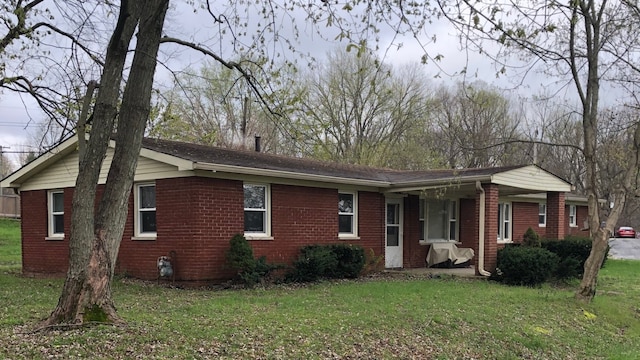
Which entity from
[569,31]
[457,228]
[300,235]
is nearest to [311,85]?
[457,228]

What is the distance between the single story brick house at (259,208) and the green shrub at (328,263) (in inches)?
16.8

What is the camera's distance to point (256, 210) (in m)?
13.0

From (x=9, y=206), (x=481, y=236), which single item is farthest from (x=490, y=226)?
(x=9, y=206)

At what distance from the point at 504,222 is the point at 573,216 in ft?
24.6

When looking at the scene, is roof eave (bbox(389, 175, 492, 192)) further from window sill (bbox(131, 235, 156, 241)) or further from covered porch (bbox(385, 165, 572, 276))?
window sill (bbox(131, 235, 156, 241))

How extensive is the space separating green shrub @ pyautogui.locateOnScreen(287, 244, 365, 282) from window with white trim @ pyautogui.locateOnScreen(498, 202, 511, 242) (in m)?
8.11

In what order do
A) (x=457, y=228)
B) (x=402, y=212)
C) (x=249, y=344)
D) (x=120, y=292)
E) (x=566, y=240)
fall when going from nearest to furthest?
(x=249, y=344), (x=120, y=292), (x=566, y=240), (x=402, y=212), (x=457, y=228)

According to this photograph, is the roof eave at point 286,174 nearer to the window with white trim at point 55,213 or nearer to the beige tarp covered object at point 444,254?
the beige tarp covered object at point 444,254

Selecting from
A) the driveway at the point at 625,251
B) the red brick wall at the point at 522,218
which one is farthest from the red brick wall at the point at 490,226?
the driveway at the point at 625,251

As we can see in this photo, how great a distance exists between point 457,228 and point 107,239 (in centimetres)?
1435

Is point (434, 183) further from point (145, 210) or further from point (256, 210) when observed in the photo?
point (145, 210)

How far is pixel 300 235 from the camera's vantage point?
Answer: 13914 mm

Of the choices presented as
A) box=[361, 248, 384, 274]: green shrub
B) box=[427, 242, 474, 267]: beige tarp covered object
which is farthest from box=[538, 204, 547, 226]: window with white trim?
box=[361, 248, 384, 274]: green shrub

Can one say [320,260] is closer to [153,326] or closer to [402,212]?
[402,212]
